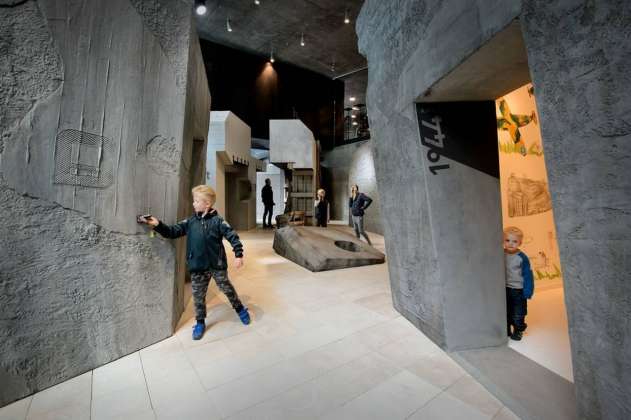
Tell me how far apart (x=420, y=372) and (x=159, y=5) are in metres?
3.79

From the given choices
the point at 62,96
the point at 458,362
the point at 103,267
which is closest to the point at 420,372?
the point at 458,362

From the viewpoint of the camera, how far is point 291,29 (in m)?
11.5

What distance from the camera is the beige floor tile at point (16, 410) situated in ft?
5.16

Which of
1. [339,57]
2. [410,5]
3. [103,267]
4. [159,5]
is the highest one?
[339,57]

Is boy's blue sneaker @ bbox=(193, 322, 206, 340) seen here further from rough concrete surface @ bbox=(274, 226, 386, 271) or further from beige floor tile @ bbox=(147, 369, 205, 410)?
rough concrete surface @ bbox=(274, 226, 386, 271)

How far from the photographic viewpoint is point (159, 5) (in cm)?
244

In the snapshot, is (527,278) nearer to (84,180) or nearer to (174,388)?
(174,388)

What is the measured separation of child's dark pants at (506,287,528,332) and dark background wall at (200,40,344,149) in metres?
12.9

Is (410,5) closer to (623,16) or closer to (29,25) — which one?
(623,16)

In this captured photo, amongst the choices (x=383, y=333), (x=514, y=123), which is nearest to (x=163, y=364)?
(x=383, y=333)

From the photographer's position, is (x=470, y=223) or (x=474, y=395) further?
(x=470, y=223)

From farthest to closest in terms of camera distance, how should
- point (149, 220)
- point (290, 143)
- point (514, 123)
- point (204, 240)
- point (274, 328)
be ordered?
point (290, 143), point (514, 123), point (274, 328), point (204, 240), point (149, 220)

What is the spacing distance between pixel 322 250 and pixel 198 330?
10.6ft

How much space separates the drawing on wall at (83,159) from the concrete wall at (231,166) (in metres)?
7.03
